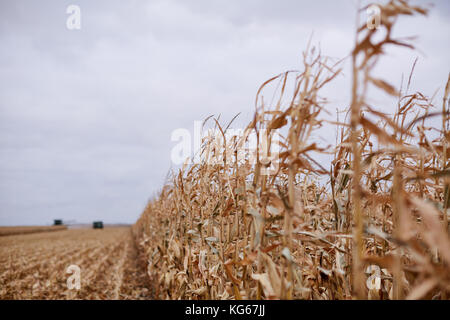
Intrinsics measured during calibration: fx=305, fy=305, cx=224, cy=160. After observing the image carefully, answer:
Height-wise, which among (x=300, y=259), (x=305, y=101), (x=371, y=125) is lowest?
(x=300, y=259)

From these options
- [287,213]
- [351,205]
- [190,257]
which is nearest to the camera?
[287,213]

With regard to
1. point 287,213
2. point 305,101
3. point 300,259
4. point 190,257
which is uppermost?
point 305,101

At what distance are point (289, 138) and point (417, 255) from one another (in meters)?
0.66

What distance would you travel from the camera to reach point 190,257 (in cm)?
294

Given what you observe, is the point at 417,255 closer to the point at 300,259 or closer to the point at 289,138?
the point at 289,138

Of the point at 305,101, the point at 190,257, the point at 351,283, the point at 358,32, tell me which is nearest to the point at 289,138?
the point at 305,101
